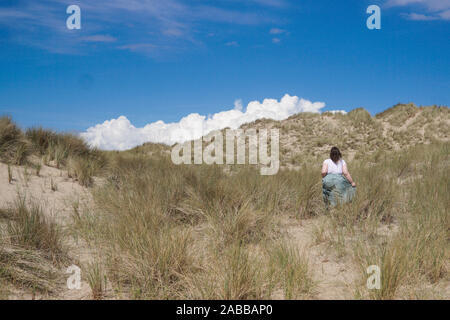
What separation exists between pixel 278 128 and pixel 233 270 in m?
25.0

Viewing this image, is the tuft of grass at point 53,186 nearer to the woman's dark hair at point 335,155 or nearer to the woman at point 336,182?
the woman at point 336,182

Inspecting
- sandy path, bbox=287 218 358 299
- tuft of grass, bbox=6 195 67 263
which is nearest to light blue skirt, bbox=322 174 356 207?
sandy path, bbox=287 218 358 299

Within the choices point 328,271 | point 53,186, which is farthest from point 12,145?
point 328,271

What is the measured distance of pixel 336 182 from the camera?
19.9 feet

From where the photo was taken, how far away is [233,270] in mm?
3096

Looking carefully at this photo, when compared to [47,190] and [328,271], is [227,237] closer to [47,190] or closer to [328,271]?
[328,271]

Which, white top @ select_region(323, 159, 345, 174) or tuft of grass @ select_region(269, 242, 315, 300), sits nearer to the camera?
tuft of grass @ select_region(269, 242, 315, 300)

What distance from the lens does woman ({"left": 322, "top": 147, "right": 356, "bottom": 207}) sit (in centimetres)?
596

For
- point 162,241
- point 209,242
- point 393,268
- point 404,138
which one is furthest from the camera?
point 404,138

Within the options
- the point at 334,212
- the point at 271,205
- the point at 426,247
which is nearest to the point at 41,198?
the point at 271,205

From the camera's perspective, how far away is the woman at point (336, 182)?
596cm

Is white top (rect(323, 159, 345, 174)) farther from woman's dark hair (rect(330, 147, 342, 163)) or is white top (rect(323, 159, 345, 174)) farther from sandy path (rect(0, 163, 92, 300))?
sandy path (rect(0, 163, 92, 300))

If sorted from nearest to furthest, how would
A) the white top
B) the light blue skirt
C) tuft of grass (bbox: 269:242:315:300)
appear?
tuft of grass (bbox: 269:242:315:300) → the light blue skirt → the white top
